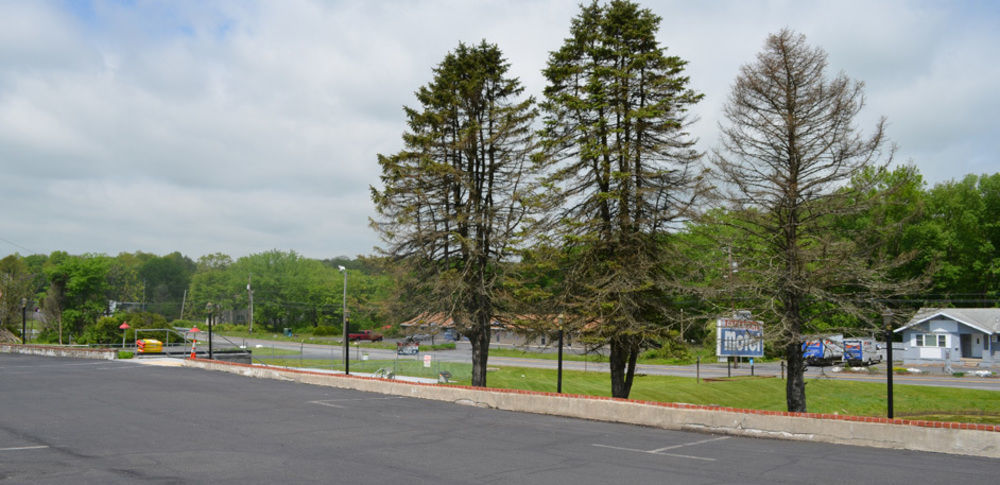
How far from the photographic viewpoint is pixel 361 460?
10023mm

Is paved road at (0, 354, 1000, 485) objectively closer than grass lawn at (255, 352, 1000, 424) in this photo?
Yes

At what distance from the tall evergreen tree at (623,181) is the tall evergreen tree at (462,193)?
13.2 ft

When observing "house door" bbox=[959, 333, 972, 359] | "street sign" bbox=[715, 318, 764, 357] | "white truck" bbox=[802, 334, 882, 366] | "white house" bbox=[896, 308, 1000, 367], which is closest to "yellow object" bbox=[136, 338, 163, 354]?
"street sign" bbox=[715, 318, 764, 357]

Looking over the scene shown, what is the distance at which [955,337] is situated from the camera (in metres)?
53.8

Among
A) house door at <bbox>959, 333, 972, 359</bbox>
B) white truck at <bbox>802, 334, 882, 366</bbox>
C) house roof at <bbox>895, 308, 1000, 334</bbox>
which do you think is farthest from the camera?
house door at <bbox>959, 333, 972, 359</bbox>

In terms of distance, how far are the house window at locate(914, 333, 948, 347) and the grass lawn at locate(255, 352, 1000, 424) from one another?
22.6 m

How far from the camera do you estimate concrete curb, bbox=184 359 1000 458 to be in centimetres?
1122

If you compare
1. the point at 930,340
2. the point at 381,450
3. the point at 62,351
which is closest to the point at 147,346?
the point at 62,351

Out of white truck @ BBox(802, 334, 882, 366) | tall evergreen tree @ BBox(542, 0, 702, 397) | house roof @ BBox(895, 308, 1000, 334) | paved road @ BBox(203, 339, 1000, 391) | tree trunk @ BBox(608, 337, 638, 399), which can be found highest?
tall evergreen tree @ BBox(542, 0, 702, 397)

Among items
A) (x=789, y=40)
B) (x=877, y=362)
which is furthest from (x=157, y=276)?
(x=789, y=40)

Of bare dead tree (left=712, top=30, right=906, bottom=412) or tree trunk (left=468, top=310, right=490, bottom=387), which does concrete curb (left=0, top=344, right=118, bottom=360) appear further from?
bare dead tree (left=712, top=30, right=906, bottom=412)

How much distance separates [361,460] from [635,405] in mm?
7164

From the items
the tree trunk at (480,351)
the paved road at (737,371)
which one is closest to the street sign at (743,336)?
the tree trunk at (480,351)

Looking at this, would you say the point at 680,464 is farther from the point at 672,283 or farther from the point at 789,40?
the point at 789,40
